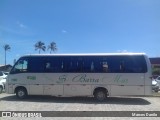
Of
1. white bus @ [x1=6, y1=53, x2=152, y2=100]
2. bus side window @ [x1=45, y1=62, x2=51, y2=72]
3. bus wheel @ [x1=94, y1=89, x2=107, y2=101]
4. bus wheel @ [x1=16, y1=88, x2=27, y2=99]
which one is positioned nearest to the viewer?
white bus @ [x1=6, y1=53, x2=152, y2=100]

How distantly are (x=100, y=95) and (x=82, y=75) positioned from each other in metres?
1.78

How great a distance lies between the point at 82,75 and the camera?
20.7m

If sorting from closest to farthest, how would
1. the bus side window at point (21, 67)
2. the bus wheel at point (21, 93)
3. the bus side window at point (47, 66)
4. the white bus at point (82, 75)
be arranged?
the white bus at point (82, 75) < the bus side window at point (47, 66) < the bus wheel at point (21, 93) < the bus side window at point (21, 67)

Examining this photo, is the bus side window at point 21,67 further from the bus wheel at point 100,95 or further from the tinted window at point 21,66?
the bus wheel at point 100,95

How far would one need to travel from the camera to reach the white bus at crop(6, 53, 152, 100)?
66.6 ft

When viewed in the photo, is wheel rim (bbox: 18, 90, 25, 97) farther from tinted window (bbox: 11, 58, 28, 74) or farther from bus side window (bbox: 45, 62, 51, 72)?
bus side window (bbox: 45, 62, 51, 72)

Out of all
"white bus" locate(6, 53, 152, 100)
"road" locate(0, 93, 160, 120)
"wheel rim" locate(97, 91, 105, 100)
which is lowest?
"road" locate(0, 93, 160, 120)

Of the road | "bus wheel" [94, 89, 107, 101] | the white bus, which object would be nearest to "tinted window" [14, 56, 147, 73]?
the white bus

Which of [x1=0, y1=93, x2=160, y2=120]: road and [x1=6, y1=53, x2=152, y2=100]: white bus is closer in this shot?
[x1=0, y1=93, x2=160, y2=120]: road

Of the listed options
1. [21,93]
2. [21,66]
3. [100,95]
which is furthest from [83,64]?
[21,93]

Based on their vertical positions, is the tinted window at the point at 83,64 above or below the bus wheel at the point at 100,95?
above

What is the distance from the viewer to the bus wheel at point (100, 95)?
67.3 feet

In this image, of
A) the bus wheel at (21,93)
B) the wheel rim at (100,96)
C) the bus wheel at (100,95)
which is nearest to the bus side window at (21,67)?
the bus wheel at (21,93)

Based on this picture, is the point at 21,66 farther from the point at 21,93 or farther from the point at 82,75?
the point at 82,75
